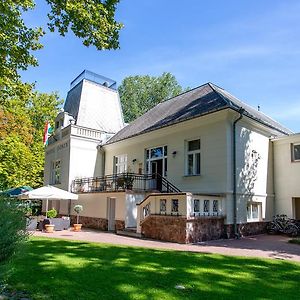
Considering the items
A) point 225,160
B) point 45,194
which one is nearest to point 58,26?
point 225,160

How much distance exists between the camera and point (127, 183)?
17422mm

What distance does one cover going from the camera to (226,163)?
47.6 feet

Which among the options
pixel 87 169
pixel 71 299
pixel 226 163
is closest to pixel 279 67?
pixel 226 163

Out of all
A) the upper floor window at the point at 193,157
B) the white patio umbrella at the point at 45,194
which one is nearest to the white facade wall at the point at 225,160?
the upper floor window at the point at 193,157

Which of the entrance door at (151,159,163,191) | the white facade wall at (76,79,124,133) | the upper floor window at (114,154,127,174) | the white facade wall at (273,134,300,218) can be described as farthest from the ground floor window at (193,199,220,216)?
the white facade wall at (76,79,124,133)

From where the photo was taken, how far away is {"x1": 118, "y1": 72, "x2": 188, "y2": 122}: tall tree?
45312 millimetres

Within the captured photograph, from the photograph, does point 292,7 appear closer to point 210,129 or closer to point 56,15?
point 210,129

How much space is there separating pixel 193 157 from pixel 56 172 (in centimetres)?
1337

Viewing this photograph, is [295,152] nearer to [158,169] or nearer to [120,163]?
[158,169]

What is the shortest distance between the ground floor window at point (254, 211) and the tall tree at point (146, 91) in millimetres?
30402

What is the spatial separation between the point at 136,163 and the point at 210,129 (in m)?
6.45

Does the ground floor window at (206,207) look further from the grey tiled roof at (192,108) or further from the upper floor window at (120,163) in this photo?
the upper floor window at (120,163)

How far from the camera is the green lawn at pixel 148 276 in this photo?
206 inches

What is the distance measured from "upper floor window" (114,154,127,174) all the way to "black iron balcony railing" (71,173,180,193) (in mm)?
1257
